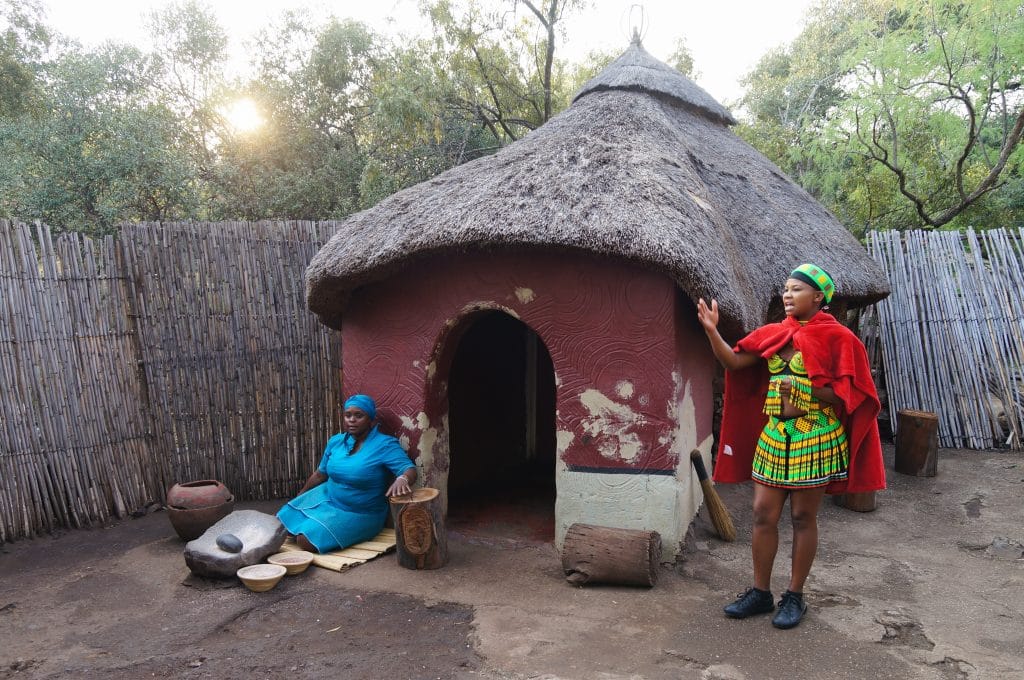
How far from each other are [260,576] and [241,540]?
14.5 inches

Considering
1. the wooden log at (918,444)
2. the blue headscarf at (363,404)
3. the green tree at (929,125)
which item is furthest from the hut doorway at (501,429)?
the green tree at (929,125)

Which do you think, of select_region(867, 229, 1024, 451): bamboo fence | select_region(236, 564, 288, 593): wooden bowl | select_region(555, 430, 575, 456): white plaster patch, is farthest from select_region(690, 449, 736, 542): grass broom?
select_region(867, 229, 1024, 451): bamboo fence

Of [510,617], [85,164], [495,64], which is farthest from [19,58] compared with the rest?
[510,617]

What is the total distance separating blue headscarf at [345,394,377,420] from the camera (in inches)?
171

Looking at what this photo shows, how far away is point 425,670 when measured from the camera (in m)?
2.91

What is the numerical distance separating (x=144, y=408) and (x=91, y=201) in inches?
287

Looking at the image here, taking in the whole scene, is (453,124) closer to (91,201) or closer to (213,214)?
(213,214)

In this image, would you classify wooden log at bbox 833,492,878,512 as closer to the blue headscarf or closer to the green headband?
the green headband

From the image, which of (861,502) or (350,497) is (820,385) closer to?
(861,502)

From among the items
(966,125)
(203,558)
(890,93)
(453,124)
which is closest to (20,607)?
(203,558)

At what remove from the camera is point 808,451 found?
9.94ft

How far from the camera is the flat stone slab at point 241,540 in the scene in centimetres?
385

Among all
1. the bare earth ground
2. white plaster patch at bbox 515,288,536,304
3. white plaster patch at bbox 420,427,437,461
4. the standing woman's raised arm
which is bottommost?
the bare earth ground

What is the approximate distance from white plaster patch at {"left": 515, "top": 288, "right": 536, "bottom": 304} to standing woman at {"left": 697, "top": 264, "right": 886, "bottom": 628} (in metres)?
1.23
